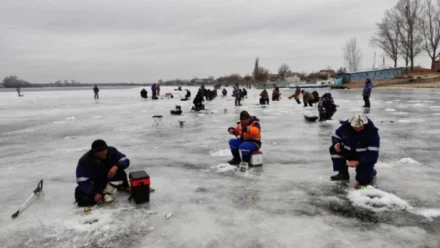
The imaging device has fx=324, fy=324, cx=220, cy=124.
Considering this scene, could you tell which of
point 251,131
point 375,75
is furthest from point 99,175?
point 375,75

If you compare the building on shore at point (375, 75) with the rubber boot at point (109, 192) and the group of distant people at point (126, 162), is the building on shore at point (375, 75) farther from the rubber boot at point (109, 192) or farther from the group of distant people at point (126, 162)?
the rubber boot at point (109, 192)

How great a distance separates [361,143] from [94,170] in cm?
419

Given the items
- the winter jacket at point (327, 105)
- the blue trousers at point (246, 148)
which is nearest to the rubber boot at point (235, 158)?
the blue trousers at point (246, 148)

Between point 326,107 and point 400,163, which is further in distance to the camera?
point 326,107

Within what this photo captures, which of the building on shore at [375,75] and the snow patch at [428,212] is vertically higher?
the building on shore at [375,75]

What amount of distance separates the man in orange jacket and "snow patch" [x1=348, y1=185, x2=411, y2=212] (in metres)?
2.16

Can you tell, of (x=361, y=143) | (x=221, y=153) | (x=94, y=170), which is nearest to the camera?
(x=94, y=170)

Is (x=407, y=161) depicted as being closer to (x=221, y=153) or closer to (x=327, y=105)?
(x=221, y=153)

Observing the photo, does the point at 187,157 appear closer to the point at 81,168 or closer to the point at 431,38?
the point at 81,168

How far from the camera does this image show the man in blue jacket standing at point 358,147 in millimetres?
5051

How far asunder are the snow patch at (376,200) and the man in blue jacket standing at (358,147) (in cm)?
34

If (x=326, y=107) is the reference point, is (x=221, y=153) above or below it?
below

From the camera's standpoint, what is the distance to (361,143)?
5191mm

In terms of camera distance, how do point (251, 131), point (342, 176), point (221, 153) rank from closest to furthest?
point (342, 176)
point (251, 131)
point (221, 153)
